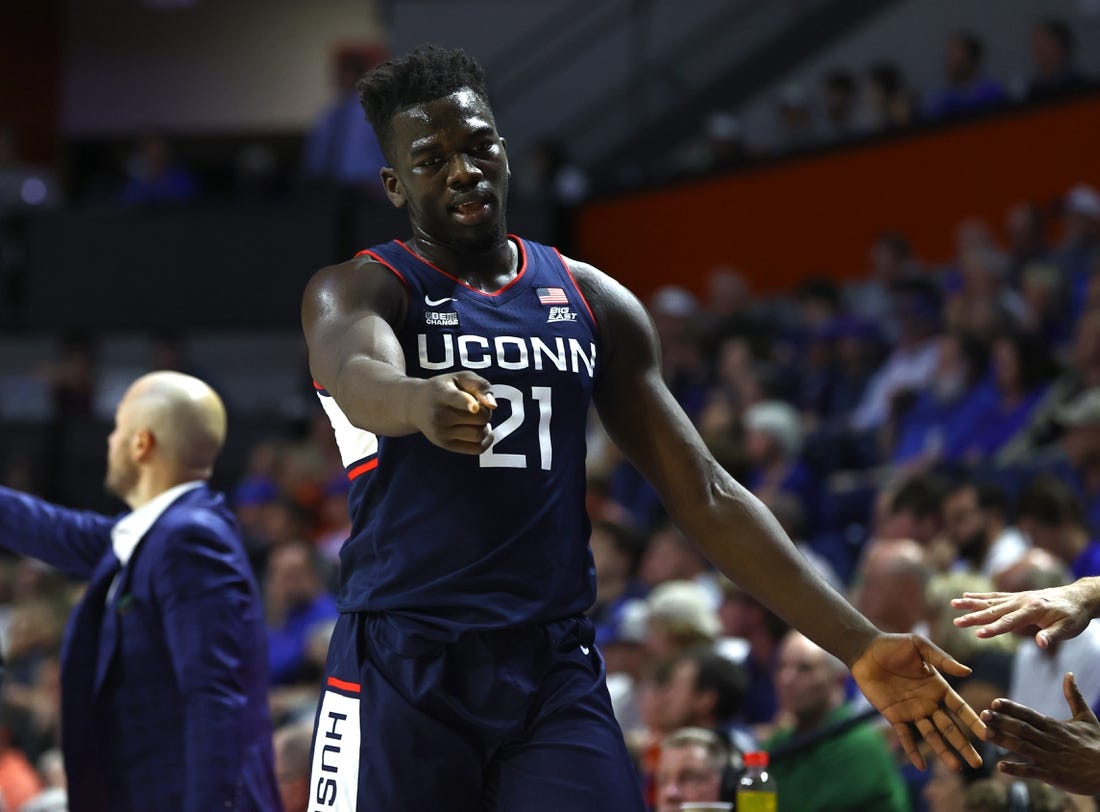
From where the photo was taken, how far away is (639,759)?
19.7ft

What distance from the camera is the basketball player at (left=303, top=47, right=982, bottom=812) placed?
3016 millimetres

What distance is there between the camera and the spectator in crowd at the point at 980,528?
6.89 meters

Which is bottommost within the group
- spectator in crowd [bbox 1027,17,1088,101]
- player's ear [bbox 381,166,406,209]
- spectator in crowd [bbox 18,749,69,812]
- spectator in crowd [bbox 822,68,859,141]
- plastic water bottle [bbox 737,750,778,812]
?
spectator in crowd [bbox 18,749,69,812]

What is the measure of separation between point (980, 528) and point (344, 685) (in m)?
4.48

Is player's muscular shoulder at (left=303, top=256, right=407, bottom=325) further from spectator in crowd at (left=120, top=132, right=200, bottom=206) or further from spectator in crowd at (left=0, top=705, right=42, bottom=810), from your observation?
spectator in crowd at (left=120, top=132, right=200, bottom=206)

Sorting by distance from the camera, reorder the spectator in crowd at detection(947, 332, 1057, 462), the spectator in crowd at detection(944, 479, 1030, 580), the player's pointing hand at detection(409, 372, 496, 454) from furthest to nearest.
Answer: the spectator in crowd at detection(947, 332, 1057, 462) < the spectator in crowd at detection(944, 479, 1030, 580) < the player's pointing hand at detection(409, 372, 496, 454)

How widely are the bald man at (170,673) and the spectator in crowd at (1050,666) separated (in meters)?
2.40

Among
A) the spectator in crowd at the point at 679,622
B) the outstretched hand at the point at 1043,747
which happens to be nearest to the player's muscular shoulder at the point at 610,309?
the outstretched hand at the point at 1043,747

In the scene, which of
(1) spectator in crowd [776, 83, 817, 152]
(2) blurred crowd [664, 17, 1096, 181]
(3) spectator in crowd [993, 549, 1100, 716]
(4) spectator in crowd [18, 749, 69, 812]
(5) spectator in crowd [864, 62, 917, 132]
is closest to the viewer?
(3) spectator in crowd [993, 549, 1100, 716]

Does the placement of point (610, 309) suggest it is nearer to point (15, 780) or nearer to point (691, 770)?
point (691, 770)

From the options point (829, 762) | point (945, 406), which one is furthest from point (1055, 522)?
point (945, 406)

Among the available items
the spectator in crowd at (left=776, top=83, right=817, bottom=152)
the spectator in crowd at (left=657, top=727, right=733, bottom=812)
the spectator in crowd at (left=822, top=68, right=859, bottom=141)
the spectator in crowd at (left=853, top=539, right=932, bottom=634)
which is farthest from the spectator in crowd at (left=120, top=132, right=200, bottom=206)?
the spectator in crowd at (left=657, top=727, right=733, bottom=812)

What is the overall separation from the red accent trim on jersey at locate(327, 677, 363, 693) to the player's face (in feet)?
2.88

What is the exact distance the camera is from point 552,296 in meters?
3.32
